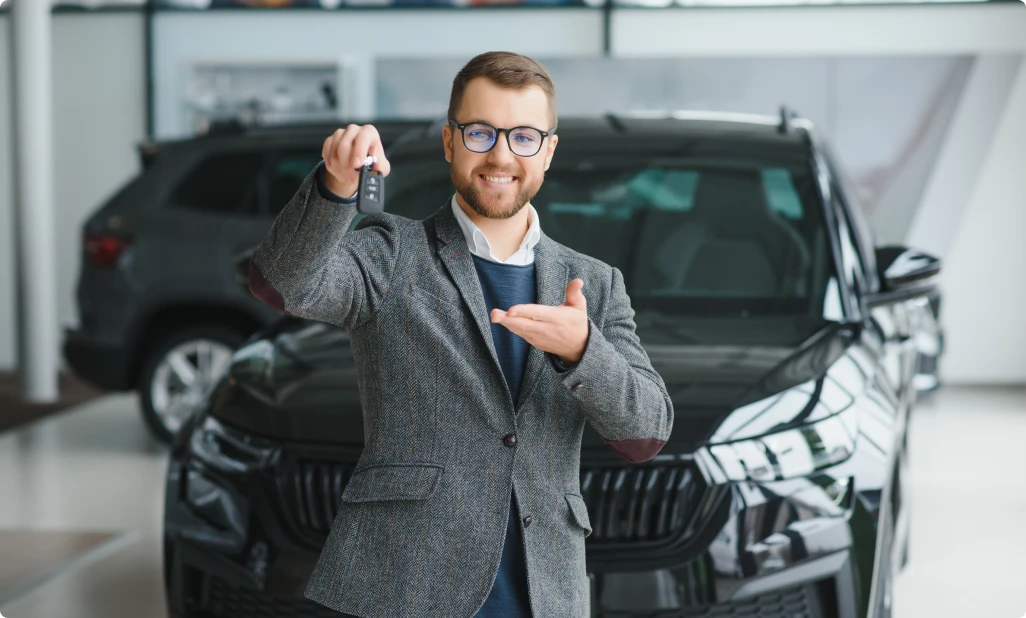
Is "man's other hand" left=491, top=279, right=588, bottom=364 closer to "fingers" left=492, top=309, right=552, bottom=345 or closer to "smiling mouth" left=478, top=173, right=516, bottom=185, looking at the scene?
"fingers" left=492, top=309, right=552, bottom=345

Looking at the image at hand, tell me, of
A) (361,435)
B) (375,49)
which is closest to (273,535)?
(361,435)

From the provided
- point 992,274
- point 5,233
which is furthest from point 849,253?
point 5,233

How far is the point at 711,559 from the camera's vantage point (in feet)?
6.89

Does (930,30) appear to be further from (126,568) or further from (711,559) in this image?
(711,559)

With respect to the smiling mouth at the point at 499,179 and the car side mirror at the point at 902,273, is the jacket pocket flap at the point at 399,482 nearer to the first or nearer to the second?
the smiling mouth at the point at 499,179

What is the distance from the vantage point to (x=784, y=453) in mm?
2223

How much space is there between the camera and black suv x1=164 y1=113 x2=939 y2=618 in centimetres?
213

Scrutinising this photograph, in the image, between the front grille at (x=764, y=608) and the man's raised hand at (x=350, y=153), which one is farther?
the front grille at (x=764, y=608)

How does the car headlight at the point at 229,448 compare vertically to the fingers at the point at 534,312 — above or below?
below

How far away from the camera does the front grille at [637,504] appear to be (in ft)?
6.95

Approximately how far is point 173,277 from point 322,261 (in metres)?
4.70

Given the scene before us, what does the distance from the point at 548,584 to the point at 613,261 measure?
161cm

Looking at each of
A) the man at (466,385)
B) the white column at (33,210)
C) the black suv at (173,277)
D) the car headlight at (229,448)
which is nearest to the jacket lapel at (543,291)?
the man at (466,385)

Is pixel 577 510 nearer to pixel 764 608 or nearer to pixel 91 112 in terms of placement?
pixel 764 608
